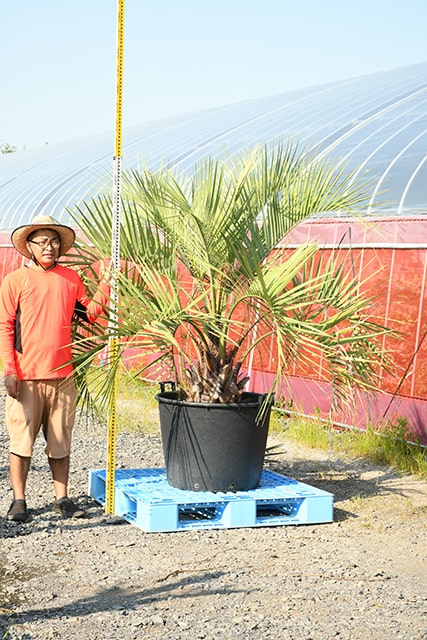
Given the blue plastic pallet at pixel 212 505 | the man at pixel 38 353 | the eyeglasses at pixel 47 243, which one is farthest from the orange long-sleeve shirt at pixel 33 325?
the blue plastic pallet at pixel 212 505

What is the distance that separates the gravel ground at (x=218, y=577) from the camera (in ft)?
11.8

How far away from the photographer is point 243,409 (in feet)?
17.3

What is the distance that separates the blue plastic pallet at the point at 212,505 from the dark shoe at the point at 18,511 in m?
0.53

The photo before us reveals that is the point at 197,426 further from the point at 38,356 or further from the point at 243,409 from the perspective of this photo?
the point at 38,356

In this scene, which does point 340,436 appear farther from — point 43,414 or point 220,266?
point 43,414

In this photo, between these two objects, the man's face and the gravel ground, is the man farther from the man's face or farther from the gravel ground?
the gravel ground

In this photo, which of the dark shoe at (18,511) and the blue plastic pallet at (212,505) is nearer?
the blue plastic pallet at (212,505)

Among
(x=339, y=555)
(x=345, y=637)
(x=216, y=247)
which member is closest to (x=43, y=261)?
(x=216, y=247)

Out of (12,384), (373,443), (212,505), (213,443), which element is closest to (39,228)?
(12,384)

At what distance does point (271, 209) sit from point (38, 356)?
1.61 metres

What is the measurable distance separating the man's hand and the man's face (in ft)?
2.13

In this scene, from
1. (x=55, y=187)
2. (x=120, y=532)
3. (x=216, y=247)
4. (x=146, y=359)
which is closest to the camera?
(x=120, y=532)

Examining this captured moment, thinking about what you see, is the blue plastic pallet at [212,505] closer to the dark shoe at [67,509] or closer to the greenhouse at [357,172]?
the dark shoe at [67,509]

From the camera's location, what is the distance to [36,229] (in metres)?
5.17
